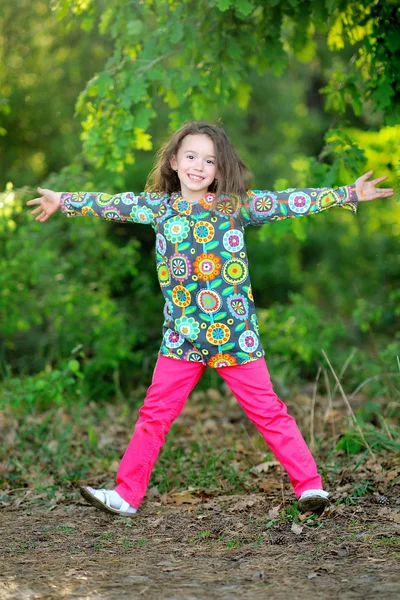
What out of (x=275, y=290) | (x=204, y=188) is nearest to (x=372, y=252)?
(x=275, y=290)

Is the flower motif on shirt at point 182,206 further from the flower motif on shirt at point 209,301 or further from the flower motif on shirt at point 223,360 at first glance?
the flower motif on shirt at point 223,360

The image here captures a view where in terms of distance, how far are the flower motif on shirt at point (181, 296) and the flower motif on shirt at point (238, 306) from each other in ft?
0.66

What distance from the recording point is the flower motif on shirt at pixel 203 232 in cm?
353

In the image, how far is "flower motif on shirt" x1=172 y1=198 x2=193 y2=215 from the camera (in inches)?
142

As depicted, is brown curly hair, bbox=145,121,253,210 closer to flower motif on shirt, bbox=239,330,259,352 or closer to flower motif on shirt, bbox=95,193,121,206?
flower motif on shirt, bbox=95,193,121,206

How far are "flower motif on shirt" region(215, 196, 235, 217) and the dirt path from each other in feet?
4.81

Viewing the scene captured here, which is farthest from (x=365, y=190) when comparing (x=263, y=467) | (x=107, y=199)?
(x=263, y=467)

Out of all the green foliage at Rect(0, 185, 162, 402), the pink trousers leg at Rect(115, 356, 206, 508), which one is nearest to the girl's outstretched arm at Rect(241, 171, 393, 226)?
the pink trousers leg at Rect(115, 356, 206, 508)

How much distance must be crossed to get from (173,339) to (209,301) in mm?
269

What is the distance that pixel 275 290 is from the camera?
981 cm

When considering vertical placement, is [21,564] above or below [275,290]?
below

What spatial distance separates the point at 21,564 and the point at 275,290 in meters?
7.04

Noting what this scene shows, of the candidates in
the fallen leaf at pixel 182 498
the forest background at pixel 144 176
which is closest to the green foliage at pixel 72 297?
the forest background at pixel 144 176

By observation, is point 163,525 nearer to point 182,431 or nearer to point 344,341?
point 182,431
